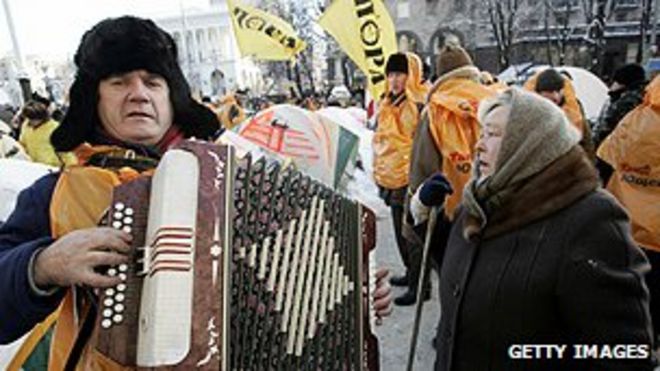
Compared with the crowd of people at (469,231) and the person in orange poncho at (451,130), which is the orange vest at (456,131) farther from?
the crowd of people at (469,231)

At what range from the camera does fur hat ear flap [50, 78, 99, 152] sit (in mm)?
1501

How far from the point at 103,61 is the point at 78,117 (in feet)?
0.61

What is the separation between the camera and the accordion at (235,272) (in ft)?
3.38

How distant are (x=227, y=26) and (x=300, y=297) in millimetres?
59098

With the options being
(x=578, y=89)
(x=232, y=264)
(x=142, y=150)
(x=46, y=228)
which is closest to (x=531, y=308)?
(x=232, y=264)

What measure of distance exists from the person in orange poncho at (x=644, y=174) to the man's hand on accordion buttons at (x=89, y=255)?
3.18 meters

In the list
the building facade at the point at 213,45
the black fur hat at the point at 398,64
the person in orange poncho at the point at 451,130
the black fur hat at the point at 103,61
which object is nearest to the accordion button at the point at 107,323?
the black fur hat at the point at 103,61

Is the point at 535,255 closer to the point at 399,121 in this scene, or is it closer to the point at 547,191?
the point at 547,191

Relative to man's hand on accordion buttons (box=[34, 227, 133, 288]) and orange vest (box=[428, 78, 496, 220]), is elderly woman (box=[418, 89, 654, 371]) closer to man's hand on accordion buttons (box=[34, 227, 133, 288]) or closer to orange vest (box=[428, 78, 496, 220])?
man's hand on accordion buttons (box=[34, 227, 133, 288])


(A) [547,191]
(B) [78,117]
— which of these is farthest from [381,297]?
(B) [78,117]

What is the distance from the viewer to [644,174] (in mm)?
3250

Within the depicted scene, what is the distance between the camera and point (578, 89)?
778cm

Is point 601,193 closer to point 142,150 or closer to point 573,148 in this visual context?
point 573,148
